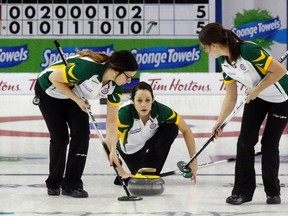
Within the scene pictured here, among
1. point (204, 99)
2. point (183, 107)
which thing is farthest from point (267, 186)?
point (204, 99)

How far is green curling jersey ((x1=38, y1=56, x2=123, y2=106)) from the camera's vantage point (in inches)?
169

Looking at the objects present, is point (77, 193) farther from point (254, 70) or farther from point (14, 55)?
point (14, 55)

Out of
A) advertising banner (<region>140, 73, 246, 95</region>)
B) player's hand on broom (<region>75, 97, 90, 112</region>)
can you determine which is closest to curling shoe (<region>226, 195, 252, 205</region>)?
player's hand on broom (<region>75, 97, 90, 112</region>)

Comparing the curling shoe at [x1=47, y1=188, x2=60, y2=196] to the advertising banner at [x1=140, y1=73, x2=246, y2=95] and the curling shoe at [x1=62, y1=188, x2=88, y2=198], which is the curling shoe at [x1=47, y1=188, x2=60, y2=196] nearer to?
the curling shoe at [x1=62, y1=188, x2=88, y2=198]

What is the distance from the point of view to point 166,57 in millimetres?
13258

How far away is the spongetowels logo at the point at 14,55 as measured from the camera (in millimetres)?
13125

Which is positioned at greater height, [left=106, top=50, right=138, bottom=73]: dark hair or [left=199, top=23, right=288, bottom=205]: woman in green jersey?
[left=106, top=50, right=138, bottom=73]: dark hair

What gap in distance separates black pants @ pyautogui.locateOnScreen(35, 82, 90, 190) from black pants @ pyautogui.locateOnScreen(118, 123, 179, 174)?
49 centimetres

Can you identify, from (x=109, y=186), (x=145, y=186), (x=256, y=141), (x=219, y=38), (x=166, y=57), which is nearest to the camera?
(x=219, y=38)

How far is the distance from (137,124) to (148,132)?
102 mm

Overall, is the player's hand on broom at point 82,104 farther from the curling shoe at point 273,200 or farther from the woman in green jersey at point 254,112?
the curling shoe at point 273,200

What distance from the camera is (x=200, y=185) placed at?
4848 millimetres

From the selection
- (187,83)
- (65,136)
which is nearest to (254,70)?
(65,136)

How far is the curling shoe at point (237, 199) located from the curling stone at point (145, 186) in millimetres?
428
